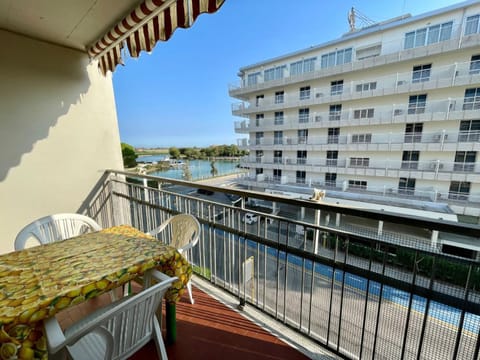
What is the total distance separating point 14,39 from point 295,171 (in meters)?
12.0

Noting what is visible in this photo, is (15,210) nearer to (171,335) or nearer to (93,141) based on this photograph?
(93,141)

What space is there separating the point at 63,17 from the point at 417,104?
12148 mm

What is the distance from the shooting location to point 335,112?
11.2 meters

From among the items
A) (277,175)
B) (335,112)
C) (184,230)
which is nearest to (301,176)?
(277,175)

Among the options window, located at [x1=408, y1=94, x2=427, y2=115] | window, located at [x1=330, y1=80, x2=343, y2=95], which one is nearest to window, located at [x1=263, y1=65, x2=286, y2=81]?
window, located at [x1=330, y1=80, x2=343, y2=95]

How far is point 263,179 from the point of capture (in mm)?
13617

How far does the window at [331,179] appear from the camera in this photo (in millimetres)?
11594

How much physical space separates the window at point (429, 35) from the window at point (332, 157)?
542 centimetres

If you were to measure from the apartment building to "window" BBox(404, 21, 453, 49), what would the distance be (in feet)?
0.12

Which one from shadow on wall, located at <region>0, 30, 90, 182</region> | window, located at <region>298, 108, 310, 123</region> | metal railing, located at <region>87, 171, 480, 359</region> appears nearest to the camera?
metal railing, located at <region>87, 171, 480, 359</region>

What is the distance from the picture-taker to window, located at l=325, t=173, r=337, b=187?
38.0 feet

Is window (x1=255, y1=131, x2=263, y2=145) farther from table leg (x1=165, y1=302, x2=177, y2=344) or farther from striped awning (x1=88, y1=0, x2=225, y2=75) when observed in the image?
table leg (x1=165, y1=302, x2=177, y2=344)

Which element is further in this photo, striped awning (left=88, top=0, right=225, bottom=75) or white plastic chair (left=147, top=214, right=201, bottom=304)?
white plastic chair (left=147, top=214, right=201, bottom=304)

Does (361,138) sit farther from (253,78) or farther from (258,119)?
(253,78)
